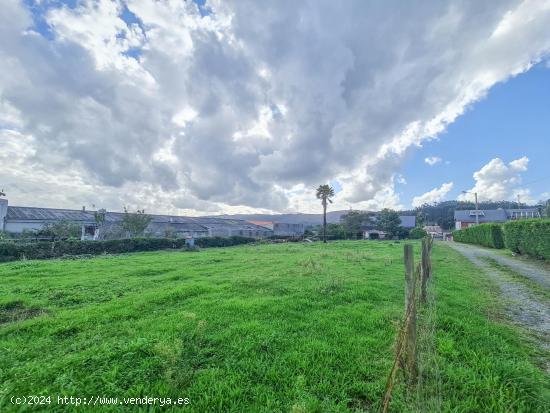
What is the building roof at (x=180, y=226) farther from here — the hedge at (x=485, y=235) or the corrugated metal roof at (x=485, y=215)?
the corrugated metal roof at (x=485, y=215)

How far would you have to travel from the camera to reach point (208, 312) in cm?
618

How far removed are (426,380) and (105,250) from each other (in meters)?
29.7

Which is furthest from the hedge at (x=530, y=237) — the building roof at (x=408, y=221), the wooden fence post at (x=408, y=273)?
the building roof at (x=408, y=221)

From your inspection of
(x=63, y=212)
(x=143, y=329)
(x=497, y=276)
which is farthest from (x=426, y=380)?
(x=63, y=212)

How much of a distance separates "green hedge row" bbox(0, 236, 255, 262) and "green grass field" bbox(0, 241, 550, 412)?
17.8 meters

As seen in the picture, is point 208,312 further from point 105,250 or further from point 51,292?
point 105,250

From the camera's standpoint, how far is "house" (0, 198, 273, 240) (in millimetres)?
40531

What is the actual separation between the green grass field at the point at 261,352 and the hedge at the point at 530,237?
11528 mm

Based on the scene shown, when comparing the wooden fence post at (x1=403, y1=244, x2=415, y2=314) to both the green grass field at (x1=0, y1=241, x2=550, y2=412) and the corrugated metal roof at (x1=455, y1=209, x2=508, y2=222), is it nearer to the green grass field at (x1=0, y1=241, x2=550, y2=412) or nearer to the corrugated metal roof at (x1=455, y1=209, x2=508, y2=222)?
the green grass field at (x1=0, y1=241, x2=550, y2=412)

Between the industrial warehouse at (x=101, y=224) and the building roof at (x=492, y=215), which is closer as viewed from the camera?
the industrial warehouse at (x=101, y=224)

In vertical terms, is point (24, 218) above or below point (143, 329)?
above

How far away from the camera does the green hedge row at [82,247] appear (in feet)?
68.6

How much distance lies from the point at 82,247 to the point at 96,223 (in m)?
21.2

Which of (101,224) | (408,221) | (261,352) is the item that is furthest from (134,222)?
(408,221)
